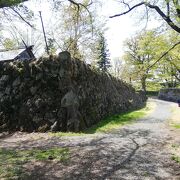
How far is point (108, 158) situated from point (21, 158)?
2109 mm

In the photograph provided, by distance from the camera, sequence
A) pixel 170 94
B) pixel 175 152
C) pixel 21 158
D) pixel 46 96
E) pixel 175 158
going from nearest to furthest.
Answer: pixel 21 158
pixel 175 158
pixel 175 152
pixel 46 96
pixel 170 94

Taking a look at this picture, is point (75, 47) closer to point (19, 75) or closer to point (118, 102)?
point (118, 102)

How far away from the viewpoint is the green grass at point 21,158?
630cm

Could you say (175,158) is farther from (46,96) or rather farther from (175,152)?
(46,96)

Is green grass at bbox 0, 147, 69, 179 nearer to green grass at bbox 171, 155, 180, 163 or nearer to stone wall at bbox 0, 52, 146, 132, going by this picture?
green grass at bbox 171, 155, 180, 163

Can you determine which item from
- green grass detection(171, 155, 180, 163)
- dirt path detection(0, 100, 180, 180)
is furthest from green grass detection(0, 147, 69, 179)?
green grass detection(171, 155, 180, 163)

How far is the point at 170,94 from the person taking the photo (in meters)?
42.6

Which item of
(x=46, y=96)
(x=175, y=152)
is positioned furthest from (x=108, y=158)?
(x=46, y=96)

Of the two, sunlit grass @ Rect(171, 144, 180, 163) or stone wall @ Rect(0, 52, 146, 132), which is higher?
stone wall @ Rect(0, 52, 146, 132)

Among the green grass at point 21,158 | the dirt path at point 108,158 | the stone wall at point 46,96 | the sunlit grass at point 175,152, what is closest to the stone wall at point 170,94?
the stone wall at point 46,96

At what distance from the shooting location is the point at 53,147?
347 inches

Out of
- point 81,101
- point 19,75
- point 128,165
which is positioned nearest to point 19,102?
point 19,75

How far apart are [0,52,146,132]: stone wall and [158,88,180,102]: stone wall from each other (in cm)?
2846

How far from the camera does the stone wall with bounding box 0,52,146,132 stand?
40.2 feet
